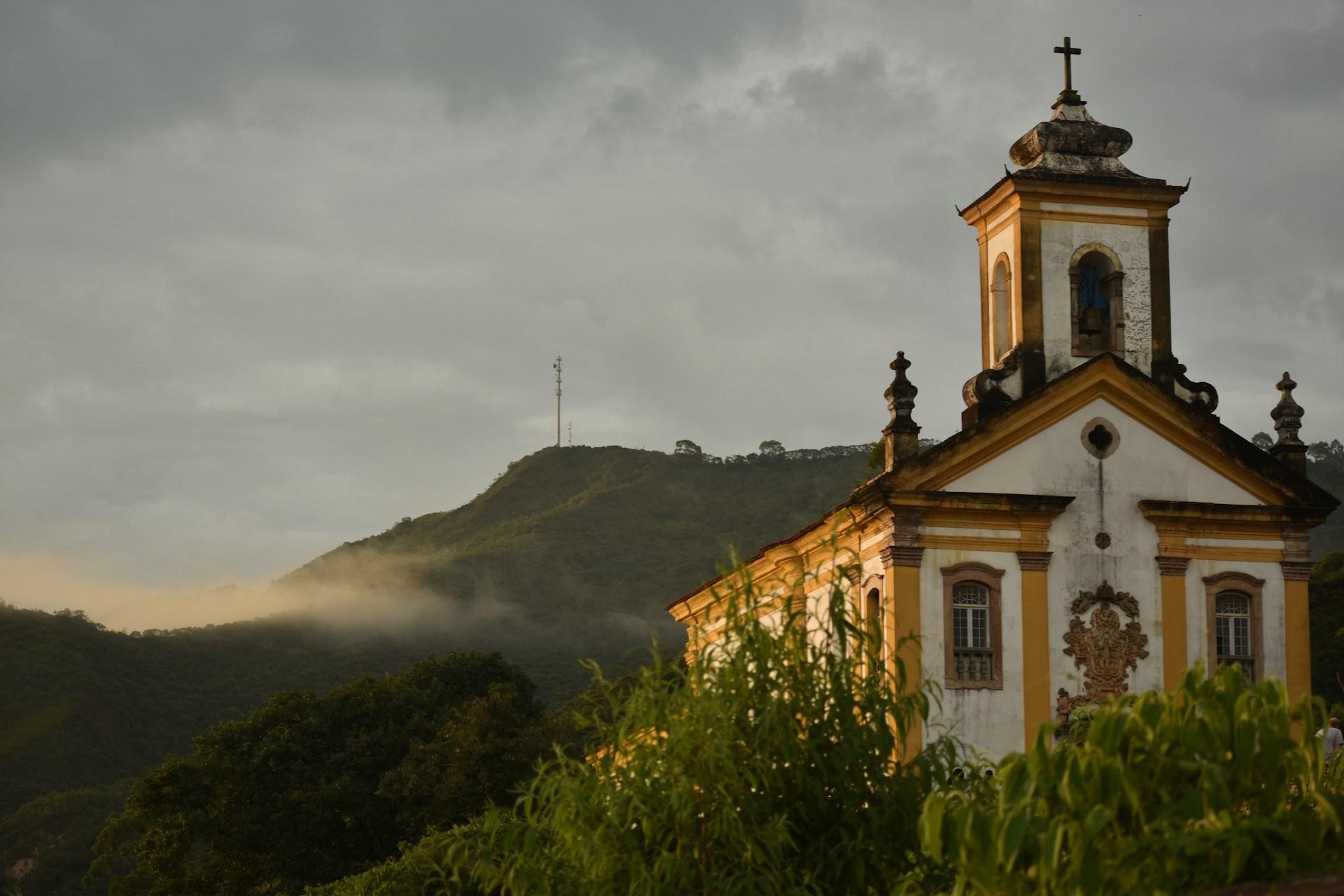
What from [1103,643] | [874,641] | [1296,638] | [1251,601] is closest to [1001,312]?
[1103,643]

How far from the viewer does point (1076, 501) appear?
3002cm

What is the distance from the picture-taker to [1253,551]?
3069 cm

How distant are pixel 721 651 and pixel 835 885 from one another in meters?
2.05

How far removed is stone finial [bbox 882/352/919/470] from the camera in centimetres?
2988

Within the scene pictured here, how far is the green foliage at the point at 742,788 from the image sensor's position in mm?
14578

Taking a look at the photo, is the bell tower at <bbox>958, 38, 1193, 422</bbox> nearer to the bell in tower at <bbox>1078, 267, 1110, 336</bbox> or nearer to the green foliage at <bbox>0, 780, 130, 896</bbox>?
the bell in tower at <bbox>1078, 267, 1110, 336</bbox>

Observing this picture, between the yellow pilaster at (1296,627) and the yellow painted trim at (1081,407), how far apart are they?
1152 mm

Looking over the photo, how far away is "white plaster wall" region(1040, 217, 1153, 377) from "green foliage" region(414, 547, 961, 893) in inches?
643

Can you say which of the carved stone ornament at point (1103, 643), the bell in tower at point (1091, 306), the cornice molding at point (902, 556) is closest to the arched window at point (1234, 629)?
the carved stone ornament at point (1103, 643)

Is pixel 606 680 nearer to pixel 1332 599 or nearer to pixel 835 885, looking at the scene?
pixel 835 885

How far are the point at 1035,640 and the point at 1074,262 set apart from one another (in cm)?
628

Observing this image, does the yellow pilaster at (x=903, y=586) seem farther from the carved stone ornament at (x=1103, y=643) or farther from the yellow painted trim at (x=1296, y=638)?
the yellow painted trim at (x=1296, y=638)

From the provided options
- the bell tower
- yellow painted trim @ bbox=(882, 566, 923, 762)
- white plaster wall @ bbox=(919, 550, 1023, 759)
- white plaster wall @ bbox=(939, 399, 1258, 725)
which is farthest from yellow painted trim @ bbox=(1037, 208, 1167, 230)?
yellow painted trim @ bbox=(882, 566, 923, 762)

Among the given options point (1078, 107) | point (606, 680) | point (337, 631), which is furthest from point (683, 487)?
point (606, 680)
